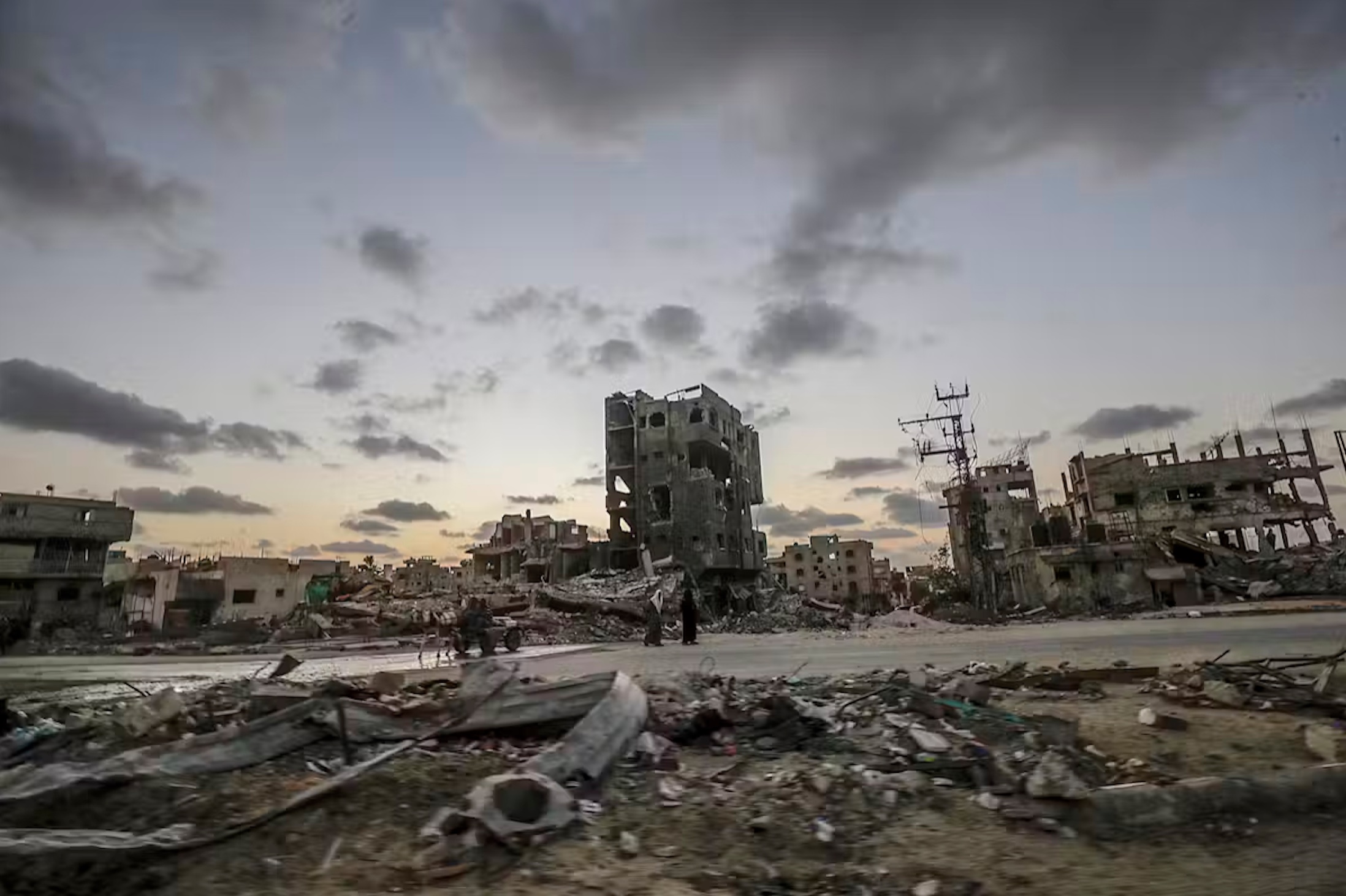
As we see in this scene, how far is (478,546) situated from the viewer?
258 feet

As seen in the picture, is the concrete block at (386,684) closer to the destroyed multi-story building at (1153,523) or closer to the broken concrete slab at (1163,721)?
the broken concrete slab at (1163,721)

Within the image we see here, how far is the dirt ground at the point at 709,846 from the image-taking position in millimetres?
3246

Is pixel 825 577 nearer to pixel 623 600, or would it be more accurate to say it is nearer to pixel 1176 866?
pixel 623 600

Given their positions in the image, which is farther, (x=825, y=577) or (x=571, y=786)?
(x=825, y=577)

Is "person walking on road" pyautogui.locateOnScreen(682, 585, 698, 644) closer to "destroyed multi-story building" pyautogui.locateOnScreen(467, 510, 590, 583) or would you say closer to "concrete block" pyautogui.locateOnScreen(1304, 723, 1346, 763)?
"concrete block" pyautogui.locateOnScreen(1304, 723, 1346, 763)

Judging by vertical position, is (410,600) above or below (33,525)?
below

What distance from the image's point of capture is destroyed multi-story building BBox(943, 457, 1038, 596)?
38.8 m

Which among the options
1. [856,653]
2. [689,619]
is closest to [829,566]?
[689,619]

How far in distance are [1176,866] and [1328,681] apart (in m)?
4.73

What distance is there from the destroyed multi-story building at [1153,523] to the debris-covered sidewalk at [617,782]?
106 ft

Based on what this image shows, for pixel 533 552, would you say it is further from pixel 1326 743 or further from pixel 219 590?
pixel 1326 743

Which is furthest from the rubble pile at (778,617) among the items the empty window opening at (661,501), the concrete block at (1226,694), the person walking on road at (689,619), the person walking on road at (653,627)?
the concrete block at (1226,694)

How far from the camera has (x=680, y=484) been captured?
160 ft

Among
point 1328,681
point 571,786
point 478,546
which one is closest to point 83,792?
point 571,786
